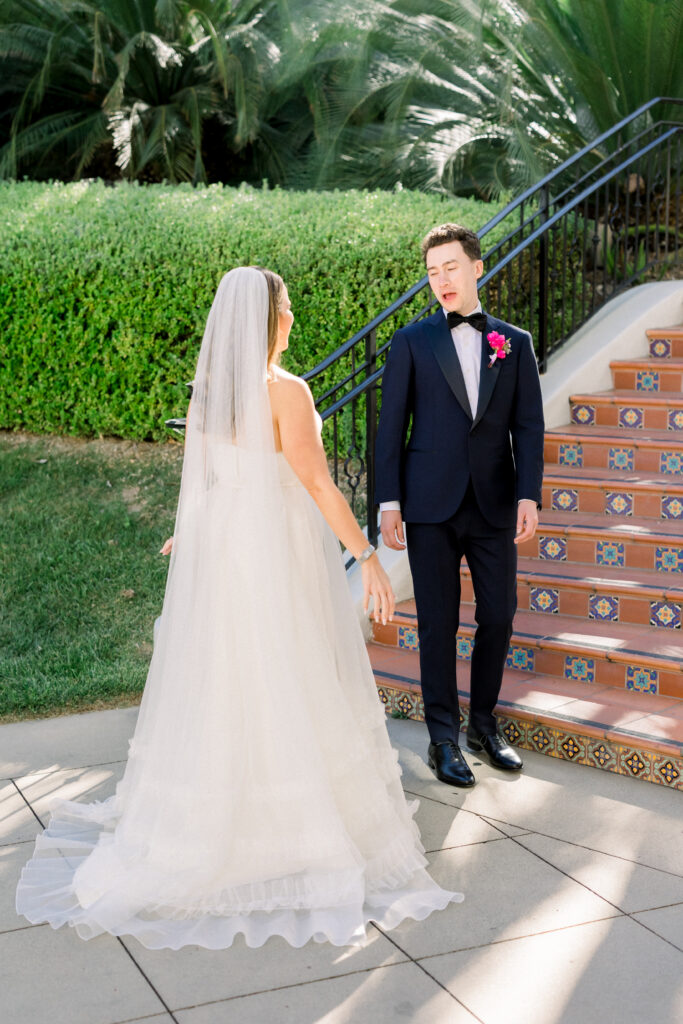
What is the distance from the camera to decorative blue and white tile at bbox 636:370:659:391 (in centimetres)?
659

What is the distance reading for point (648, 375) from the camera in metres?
6.61

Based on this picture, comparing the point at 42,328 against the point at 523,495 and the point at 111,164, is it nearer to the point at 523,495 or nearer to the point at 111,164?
the point at 111,164

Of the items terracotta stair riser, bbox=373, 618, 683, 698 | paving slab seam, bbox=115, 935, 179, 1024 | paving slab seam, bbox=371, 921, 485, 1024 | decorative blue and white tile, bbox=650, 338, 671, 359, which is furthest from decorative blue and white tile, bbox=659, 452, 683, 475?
paving slab seam, bbox=115, 935, 179, 1024

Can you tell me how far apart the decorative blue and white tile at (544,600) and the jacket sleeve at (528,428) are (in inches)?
46.5

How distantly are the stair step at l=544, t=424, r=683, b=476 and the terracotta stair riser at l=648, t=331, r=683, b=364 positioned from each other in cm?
77

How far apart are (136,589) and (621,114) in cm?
595

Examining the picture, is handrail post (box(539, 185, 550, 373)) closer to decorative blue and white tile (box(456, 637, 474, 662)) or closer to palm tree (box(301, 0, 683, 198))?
decorative blue and white tile (box(456, 637, 474, 662))

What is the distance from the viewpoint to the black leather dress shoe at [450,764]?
438 cm

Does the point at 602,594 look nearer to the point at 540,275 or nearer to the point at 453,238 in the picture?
the point at 453,238

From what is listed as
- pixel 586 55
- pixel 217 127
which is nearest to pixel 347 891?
pixel 586 55

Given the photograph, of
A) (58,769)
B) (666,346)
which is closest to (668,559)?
Result: (666,346)

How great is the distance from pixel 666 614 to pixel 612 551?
527 mm

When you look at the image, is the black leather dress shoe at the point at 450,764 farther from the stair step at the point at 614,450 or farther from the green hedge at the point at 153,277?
the green hedge at the point at 153,277

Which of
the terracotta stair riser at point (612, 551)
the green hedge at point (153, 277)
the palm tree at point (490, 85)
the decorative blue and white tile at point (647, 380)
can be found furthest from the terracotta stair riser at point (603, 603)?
the palm tree at point (490, 85)
